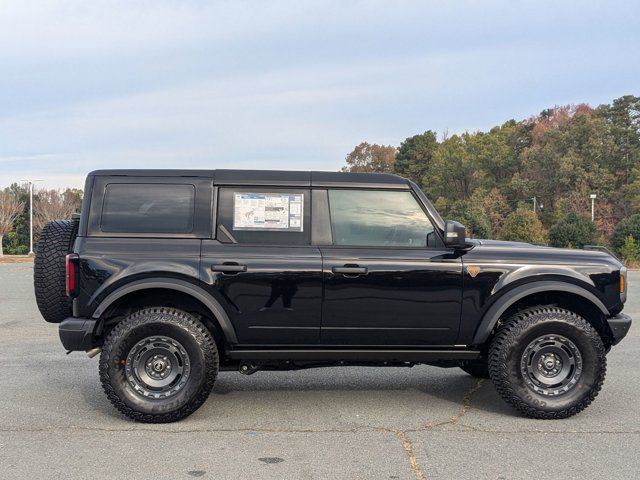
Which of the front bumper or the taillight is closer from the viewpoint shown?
the taillight

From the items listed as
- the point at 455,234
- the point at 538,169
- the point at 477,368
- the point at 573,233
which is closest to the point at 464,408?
the point at 477,368

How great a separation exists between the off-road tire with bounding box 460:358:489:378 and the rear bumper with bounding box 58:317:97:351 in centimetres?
315

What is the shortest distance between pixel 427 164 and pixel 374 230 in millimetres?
77232

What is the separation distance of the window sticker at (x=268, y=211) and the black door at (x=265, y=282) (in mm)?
47

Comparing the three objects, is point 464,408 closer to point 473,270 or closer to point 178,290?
point 473,270

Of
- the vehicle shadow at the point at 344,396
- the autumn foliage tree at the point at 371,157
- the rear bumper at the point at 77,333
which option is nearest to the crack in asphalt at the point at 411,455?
the vehicle shadow at the point at 344,396

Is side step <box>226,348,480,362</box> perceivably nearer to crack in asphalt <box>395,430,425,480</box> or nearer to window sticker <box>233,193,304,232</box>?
crack in asphalt <box>395,430,425,480</box>

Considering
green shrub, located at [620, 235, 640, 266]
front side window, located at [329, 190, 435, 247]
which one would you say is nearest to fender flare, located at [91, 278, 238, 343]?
front side window, located at [329, 190, 435, 247]

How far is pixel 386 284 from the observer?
5.01 m

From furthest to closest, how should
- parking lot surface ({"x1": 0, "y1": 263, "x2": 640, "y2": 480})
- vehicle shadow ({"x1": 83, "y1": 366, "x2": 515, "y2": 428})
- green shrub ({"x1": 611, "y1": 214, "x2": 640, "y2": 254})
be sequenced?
green shrub ({"x1": 611, "y1": 214, "x2": 640, "y2": 254}) < vehicle shadow ({"x1": 83, "y1": 366, "x2": 515, "y2": 428}) < parking lot surface ({"x1": 0, "y1": 263, "x2": 640, "y2": 480})

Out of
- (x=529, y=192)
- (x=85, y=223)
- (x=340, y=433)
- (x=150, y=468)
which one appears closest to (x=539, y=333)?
(x=340, y=433)

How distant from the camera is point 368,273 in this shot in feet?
16.4

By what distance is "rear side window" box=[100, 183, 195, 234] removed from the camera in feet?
16.8

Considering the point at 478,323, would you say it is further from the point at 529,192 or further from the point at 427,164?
the point at 427,164
